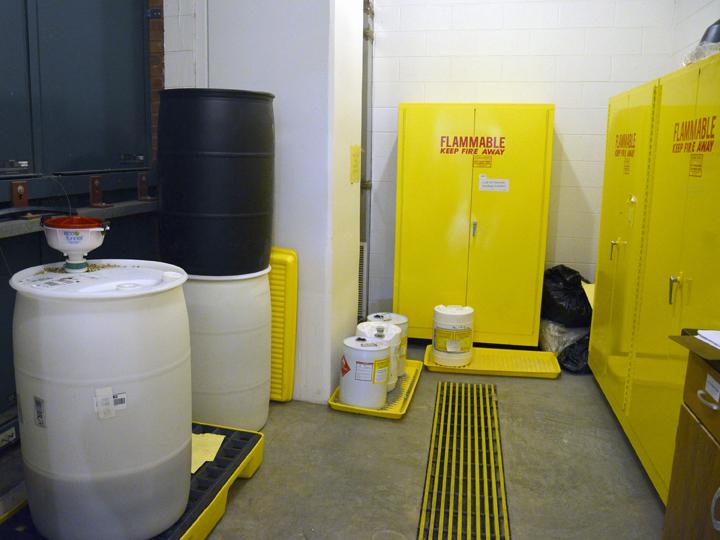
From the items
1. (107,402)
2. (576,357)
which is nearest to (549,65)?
(576,357)

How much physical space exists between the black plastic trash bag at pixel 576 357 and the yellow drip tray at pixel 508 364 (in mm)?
66

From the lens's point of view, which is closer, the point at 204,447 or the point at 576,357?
the point at 204,447

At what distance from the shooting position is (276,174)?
11.5 ft

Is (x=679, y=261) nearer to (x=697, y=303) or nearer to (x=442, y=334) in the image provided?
(x=697, y=303)

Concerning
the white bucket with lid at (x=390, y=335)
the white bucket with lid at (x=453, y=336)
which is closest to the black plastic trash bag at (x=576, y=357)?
the white bucket with lid at (x=453, y=336)

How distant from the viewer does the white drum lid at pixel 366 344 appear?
3.47m

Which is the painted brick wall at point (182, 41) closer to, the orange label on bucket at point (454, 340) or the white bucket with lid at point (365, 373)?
the white bucket with lid at point (365, 373)

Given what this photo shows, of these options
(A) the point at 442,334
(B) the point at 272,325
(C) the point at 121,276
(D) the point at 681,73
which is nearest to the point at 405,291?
(A) the point at 442,334

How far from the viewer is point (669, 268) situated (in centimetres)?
266

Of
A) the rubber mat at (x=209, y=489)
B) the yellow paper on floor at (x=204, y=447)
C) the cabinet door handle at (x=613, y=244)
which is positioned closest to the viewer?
the rubber mat at (x=209, y=489)

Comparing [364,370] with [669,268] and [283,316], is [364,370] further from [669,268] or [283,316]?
[669,268]

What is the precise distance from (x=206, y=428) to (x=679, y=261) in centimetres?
208

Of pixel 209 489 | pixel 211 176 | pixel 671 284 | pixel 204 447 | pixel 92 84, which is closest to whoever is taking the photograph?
pixel 209 489

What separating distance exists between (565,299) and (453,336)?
0.89 metres
